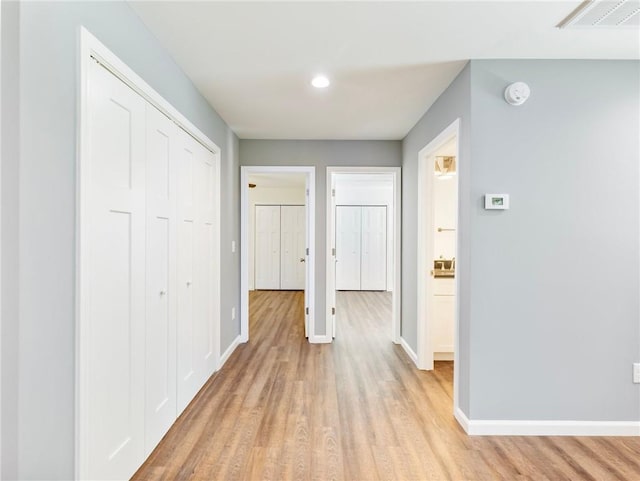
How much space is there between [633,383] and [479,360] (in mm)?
1009

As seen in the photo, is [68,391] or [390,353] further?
[390,353]

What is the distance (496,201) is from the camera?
2.12 metres

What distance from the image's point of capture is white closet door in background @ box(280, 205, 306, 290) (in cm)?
773

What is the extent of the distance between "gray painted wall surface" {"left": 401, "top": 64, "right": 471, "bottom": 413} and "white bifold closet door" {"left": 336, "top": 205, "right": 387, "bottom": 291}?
146 inches

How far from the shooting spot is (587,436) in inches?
83.7

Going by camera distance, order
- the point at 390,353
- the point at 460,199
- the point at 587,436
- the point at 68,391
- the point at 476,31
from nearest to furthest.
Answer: the point at 68,391 → the point at 476,31 → the point at 587,436 → the point at 460,199 → the point at 390,353

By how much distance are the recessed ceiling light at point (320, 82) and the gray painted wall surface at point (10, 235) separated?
1.72 meters

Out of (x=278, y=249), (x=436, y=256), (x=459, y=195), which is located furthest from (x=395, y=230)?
(x=278, y=249)

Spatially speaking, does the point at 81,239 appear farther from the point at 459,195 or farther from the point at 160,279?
the point at 459,195

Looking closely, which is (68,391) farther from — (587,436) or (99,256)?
(587,436)

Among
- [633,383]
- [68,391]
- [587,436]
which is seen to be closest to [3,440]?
[68,391]

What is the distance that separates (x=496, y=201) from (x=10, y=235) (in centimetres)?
236

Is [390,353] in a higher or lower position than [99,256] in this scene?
lower

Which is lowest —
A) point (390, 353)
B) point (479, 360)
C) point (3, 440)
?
point (390, 353)
